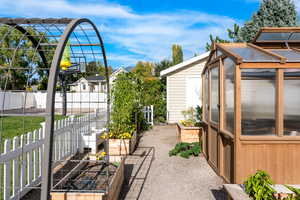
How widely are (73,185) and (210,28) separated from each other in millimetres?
19118

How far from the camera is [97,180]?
12.7 ft

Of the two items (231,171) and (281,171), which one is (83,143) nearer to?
(231,171)

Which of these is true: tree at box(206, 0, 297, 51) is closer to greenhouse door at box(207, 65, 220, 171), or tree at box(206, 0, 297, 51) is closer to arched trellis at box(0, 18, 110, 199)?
greenhouse door at box(207, 65, 220, 171)

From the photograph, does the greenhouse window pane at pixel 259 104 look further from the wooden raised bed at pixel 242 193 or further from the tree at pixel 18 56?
the tree at pixel 18 56

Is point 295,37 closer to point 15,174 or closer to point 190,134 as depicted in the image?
point 190,134

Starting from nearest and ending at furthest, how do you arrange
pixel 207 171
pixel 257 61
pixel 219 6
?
pixel 257 61, pixel 207 171, pixel 219 6

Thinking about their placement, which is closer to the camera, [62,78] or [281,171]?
[281,171]

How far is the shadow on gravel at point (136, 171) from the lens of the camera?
4363 millimetres

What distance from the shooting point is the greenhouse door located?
5516mm

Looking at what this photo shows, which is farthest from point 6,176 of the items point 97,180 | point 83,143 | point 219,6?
point 219,6

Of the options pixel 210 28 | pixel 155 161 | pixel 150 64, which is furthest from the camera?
pixel 150 64

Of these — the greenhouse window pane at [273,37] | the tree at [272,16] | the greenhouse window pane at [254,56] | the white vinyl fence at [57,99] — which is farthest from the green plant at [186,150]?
the tree at [272,16]

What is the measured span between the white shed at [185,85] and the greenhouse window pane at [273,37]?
6528 millimetres

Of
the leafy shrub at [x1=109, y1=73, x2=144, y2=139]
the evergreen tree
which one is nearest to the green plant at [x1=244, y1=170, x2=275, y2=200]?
the leafy shrub at [x1=109, y1=73, x2=144, y2=139]
